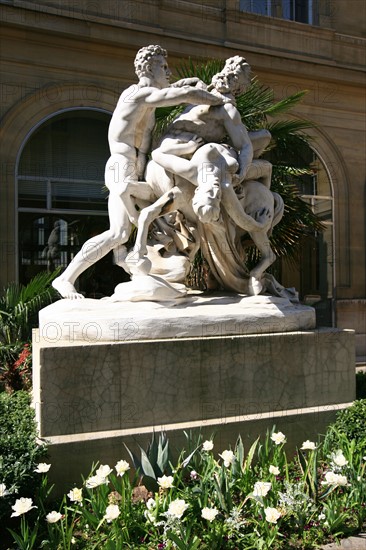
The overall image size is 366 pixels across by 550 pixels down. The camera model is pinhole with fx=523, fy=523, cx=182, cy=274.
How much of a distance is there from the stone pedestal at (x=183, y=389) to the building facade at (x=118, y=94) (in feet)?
20.7

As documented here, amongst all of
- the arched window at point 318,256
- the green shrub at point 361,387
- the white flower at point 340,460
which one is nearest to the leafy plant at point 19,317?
the green shrub at point 361,387

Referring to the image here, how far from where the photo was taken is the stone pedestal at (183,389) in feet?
11.8

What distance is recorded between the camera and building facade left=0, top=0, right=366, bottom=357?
10.3m

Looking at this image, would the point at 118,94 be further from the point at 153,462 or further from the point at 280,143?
the point at 153,462

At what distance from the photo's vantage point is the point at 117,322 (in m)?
3.83

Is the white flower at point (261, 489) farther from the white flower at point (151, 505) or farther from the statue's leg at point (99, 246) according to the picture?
the statue's leg at point (99, 246)

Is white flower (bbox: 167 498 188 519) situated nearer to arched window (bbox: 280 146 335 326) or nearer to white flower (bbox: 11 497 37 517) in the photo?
white flower (bbox: 11 497 37 517)

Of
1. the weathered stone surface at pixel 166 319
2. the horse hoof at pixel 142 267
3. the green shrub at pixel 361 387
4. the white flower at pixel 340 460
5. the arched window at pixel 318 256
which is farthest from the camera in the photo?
the arched window at pixel 318 256

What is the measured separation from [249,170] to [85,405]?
98.5 inches

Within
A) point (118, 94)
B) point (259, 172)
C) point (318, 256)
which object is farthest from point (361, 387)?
point (118, 94)

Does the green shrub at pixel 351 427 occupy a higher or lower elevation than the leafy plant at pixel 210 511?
higher

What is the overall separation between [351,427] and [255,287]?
139cm

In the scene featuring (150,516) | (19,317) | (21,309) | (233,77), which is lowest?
(150,516)

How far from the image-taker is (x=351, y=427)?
A: 3.97m
